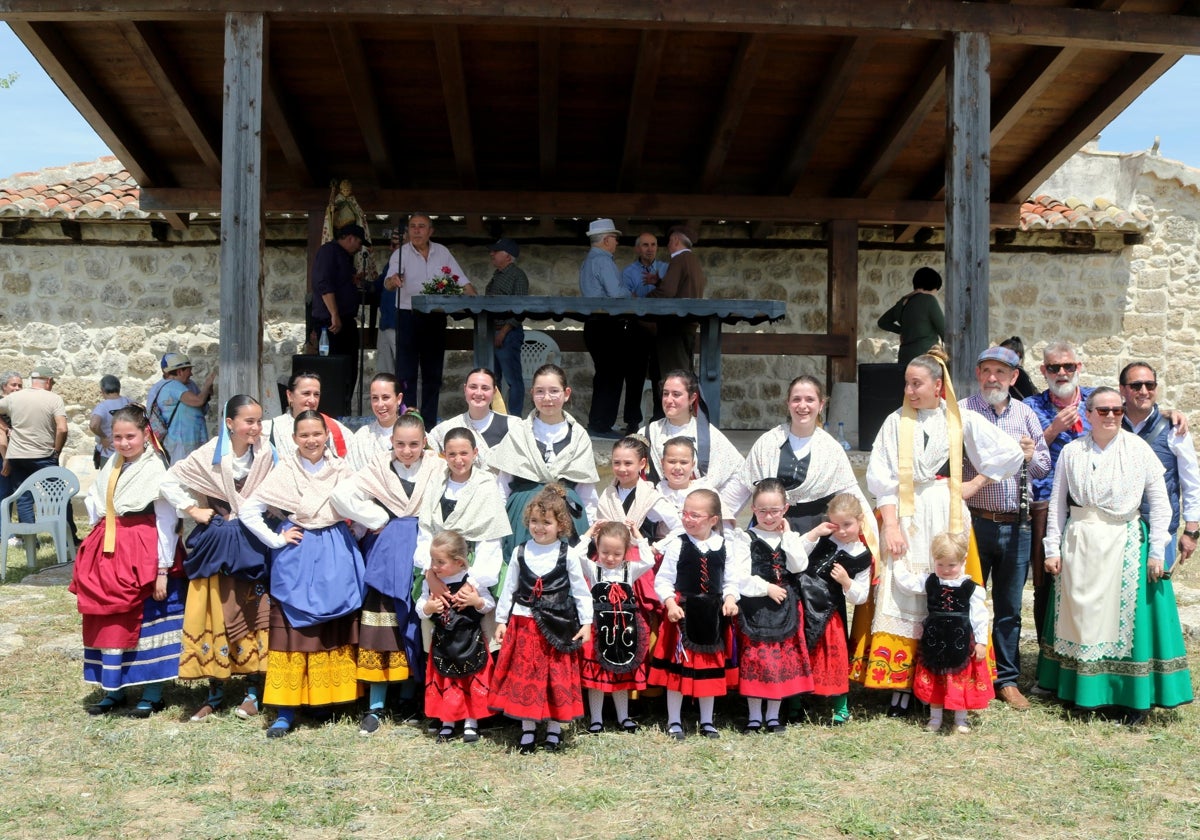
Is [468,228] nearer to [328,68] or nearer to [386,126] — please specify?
[386,126]

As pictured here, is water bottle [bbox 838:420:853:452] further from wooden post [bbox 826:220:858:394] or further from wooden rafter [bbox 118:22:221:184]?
wooden rafter [bbox 118:22:221:184]

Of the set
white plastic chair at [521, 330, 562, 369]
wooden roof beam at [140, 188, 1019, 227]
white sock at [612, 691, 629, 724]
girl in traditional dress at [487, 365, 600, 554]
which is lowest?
white sock at [612, 691, 629, 724]

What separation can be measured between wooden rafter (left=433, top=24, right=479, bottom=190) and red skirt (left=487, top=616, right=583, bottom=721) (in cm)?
444

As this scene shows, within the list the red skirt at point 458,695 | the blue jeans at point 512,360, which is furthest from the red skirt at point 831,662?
the blue jeans at point 512,360


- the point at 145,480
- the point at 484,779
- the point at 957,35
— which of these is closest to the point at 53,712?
the point at 145,480

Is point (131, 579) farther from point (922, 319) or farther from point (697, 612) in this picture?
point (922, 319)

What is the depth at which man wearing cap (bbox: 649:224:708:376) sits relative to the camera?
802 centimetres

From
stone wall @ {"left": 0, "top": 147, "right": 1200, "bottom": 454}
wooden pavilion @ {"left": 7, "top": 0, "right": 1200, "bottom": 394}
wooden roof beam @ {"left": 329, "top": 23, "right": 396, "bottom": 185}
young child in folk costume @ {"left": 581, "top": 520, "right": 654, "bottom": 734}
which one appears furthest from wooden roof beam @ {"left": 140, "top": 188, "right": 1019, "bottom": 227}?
young child in folk costume @ {"left": 581, "top": 520, "right": 654, "bottom": 734}

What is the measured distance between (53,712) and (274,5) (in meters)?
3.98

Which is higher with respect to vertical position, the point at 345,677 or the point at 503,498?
the point at 503,498

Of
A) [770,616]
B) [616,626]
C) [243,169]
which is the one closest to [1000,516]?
[770,616]

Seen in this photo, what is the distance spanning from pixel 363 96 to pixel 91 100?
6.19ft

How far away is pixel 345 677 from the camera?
15.2ft

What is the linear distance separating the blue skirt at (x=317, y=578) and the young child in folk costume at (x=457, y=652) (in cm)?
33
